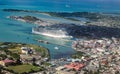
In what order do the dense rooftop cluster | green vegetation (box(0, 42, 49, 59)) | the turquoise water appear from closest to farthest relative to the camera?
the dense rooftop cluster
green vegetation (box(0, 42, 49, 59))
the turquoise water

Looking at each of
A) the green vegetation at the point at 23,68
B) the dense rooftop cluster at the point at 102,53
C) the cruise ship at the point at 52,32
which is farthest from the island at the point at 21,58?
the cruise ship at the point at 52,32

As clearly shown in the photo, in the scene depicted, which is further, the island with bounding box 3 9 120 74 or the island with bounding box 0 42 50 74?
the island with bounding box 3 9 120 74

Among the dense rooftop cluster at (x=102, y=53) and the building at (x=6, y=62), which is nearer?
the building at (x=6, y=62)

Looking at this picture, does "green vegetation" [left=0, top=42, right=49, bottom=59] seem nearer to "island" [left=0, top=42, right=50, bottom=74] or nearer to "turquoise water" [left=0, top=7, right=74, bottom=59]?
"island" [left=0, top=42, right=50, bottom=74]

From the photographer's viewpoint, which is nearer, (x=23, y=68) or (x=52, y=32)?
(x=23, y=68)

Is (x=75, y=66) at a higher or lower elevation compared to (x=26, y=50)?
lower

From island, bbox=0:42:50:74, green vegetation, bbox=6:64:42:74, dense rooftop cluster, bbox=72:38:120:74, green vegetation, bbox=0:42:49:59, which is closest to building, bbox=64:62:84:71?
dense rooftop cluster, bbox=72:38:120:74

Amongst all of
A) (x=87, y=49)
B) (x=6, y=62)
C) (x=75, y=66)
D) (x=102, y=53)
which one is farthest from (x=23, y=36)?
(x=6, y=62)

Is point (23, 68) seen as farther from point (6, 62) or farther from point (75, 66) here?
point (75, 66)

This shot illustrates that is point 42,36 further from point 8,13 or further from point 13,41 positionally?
point 8,13

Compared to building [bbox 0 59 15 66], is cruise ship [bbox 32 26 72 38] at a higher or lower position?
lower

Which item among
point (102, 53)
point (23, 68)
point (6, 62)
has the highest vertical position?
point (6, 62)

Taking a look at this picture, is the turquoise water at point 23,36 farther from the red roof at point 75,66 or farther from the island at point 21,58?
the red roof at point 75,66
